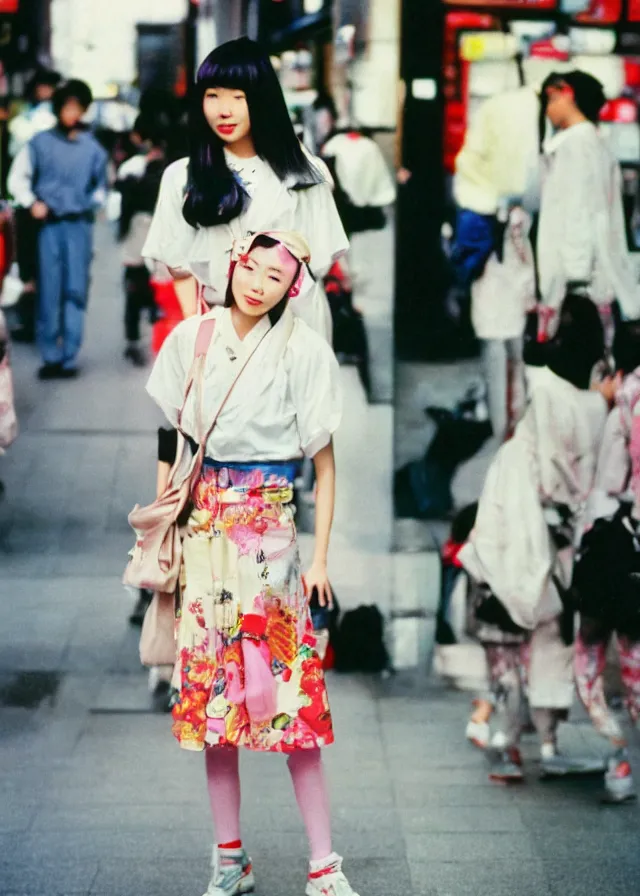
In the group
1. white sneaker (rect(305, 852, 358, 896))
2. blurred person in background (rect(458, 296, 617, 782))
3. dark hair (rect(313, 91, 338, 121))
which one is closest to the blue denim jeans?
dark hair (rect(313, 91, 338, 121))

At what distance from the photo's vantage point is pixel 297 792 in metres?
4.28

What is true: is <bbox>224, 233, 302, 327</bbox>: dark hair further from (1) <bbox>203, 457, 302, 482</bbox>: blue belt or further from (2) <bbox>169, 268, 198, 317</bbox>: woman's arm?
(2) <bbox>169, 268, 198, 317</bbox>: woman's arm

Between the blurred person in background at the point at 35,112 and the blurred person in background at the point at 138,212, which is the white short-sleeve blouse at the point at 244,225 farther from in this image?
the blurred person in background at the point at 35,112

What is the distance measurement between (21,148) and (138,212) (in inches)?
25.7

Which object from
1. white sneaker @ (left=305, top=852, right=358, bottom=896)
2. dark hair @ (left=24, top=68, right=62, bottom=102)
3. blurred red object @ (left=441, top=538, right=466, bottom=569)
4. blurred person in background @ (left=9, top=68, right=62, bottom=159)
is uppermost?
dark hair @ (left=24, top=68, right=62, bottom=102)

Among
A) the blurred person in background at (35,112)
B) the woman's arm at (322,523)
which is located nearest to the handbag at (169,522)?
the woman's arm at (322,523)

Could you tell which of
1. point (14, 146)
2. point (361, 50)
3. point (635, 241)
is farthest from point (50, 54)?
point (635, 241)

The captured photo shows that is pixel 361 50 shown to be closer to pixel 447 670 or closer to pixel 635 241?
pixel 635 241

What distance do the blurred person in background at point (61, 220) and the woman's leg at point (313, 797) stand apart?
3530 mm

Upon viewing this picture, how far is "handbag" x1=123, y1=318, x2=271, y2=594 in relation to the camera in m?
4.25

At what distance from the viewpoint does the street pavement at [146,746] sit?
4652 millimetres

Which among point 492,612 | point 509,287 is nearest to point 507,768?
point 492,612

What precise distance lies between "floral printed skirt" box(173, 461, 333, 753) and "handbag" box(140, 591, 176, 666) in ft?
0.26

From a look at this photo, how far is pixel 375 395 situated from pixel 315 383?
2.46 meters
